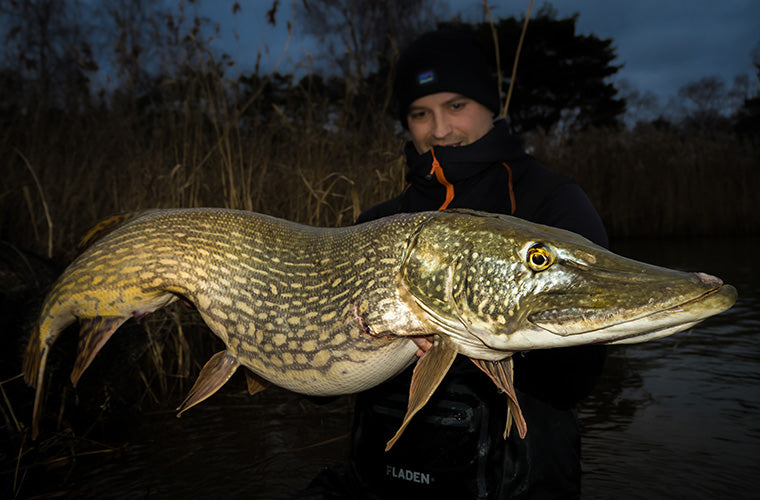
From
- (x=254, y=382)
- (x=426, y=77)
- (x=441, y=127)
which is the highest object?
(x=426, y=77)

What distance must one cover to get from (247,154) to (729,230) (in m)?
7.28

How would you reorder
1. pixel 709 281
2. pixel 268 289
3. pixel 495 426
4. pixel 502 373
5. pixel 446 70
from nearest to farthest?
1. pixel 709 281
2. pixel 502 373
3. pixel 268 289
4. pixel 495 426
5. pixel 446 70

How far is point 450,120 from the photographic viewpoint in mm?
2150

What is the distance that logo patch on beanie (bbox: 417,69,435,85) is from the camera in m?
2.08

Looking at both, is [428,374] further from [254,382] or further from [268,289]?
[254,382]

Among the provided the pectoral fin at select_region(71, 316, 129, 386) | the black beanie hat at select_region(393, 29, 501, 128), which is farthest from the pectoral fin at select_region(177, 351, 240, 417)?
the black beanie hat at select_region(393, 29, 501, 128)

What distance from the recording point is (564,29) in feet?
62.0

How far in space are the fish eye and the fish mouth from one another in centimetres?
10

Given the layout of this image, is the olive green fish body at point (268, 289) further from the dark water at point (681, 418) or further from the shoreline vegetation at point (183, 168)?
the dark water at point (681, 418)

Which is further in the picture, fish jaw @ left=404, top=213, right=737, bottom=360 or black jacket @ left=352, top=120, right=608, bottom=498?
black jacket @ left=352, top=120, right=608, bottom=498

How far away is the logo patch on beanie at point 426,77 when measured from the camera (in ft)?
6.84

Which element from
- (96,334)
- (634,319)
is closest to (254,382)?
(96,334)

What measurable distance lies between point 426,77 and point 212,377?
1353 mm

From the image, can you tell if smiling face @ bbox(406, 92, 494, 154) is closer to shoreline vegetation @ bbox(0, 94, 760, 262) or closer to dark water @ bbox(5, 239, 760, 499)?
shoreline vegetation @ bbox(0, 94, 760, 262)
